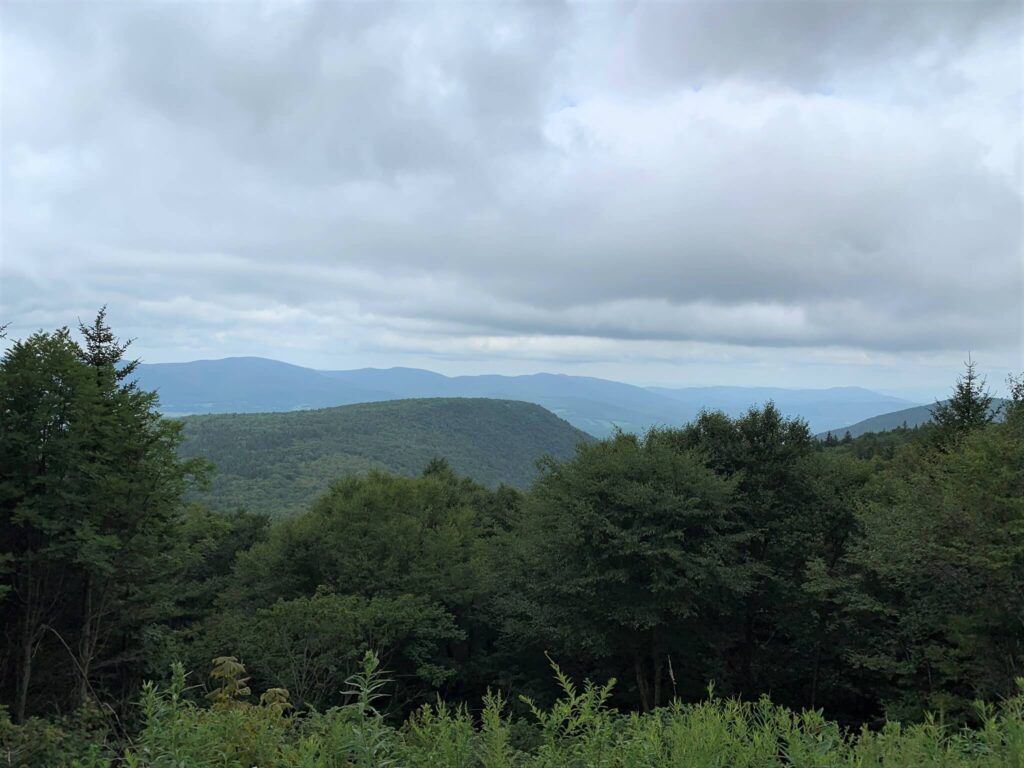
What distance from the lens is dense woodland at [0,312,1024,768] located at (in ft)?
14.0

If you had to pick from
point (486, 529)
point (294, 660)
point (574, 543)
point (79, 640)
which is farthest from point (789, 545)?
point (79, 640)

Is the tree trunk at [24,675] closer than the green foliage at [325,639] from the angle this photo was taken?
Yes

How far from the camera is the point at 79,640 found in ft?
48.6

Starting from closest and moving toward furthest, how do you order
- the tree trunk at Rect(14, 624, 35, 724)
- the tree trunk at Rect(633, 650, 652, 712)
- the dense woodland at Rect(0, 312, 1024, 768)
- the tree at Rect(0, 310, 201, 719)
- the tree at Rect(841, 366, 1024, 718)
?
the dense woodland at Rect(0, 312, 1024, 768) → the tree trunk at Rect(14, 624, 35, 724) → the tree at Rect(841, 366, 1024, 718) → the tree at Rect(0, 310, 201, 719) → the tree trunk at Rect(633, 650, 652, 712)

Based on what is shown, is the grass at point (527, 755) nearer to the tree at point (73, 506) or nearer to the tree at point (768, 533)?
the tree at point (73, 506)

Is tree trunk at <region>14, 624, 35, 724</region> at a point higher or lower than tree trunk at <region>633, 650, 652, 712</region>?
higher

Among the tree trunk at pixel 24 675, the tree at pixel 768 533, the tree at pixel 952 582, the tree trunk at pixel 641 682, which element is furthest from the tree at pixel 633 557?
the tree trunk at pixel 24 675

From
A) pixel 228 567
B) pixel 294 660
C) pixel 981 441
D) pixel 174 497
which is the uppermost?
pixel 981 441

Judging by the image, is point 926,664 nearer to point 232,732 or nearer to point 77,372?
point 232,732

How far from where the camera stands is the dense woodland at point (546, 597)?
4258 millimetres

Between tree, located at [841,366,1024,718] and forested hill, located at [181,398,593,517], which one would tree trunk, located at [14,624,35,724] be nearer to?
tree, located at [841,366,1024,718]

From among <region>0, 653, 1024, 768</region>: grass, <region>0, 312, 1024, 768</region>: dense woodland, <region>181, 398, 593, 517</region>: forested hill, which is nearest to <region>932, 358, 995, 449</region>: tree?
<region>0, 312, 1024, 768</region>: dense woodland

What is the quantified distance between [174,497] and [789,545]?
18740 mm

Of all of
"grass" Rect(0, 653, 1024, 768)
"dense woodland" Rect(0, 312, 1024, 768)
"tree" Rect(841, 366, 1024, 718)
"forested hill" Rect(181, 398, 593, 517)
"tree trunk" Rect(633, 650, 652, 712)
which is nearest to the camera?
"grass" Rect(0, 653, 1024, 768)
